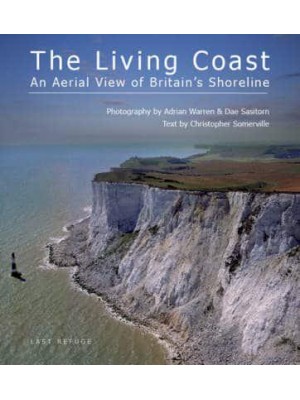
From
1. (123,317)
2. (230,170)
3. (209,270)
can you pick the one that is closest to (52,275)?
(123,317)

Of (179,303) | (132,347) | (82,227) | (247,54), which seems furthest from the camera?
(82,227)

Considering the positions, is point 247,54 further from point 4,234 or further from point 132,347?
point 4,234

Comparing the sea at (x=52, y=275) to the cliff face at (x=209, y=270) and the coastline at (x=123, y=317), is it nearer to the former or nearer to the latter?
the coastline at (x=123, y=317)

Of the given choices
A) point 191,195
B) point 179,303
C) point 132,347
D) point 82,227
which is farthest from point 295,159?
point 82,227

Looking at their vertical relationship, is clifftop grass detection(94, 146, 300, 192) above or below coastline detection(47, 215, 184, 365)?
above

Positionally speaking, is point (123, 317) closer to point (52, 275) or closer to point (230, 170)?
point (52, 275)

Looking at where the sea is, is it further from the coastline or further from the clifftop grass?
the clifftop grass

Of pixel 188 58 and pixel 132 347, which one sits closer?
pixel 188 58
